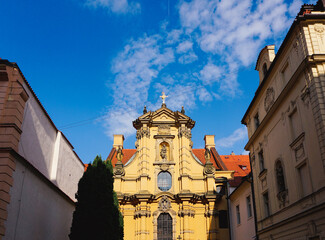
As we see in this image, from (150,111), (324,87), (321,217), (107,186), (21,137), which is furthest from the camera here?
(150,111)

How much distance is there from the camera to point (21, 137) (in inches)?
577

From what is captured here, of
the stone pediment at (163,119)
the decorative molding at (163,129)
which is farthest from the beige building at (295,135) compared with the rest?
the decorative molding at (163,129)

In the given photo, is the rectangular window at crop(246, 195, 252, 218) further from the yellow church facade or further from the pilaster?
the pilaster

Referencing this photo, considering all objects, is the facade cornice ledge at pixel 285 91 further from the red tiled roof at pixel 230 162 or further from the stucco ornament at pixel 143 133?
the red tiled roof at pixel 230 162

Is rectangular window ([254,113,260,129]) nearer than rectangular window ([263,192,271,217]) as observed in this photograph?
No

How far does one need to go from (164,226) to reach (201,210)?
3801 mm

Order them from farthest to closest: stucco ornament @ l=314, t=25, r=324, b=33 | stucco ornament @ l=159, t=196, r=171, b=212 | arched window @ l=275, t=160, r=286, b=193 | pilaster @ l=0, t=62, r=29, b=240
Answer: stucco ornament @ l=159, t=196, r=171, b=212 → arched window @ l=275, t=160, r=286, b=193 → stucco ornament @ l=314, t=25, r=324, b=33 → pilaster @ l=0, t=62, r=29, b=240

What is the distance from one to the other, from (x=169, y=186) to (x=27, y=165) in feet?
58.2

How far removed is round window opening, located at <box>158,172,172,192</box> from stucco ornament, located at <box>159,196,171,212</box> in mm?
1164

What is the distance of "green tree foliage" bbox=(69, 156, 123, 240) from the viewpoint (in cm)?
1789

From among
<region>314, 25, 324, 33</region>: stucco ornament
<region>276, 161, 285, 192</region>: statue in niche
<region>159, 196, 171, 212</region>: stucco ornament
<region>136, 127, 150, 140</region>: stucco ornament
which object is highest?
<region>136, 127, 150, 140</region>: stucco ornament

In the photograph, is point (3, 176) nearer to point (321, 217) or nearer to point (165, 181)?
point (321, 217)

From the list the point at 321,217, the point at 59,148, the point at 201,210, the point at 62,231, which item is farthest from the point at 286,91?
the point at 201,210

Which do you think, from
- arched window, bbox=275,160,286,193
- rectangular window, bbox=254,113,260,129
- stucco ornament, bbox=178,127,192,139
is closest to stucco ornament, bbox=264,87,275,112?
rectangular window, bbox=254,113,260,129
